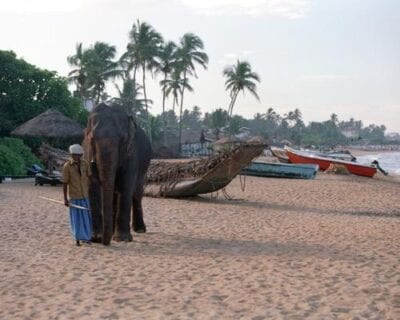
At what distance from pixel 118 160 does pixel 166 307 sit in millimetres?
3730

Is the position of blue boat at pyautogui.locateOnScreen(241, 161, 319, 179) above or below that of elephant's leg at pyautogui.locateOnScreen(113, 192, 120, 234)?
above

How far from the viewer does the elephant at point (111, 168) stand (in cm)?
814

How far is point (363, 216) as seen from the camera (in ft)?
44.5

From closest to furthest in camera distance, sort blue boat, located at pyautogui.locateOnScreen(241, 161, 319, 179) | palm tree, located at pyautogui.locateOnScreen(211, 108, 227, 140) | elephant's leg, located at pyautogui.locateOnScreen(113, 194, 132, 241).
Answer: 1. elephant's leg, located at pyautogui.locateOnScreen(113, 194, 132, 241)
2. blue boat, located at pyautogui.locateOnScreen(241, 161, 319, 179)
3. palm tree, located at pyautogui.locateOnScreen(211, 108, 227, 140)

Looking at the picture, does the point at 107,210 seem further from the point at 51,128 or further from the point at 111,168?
the point at 51,128

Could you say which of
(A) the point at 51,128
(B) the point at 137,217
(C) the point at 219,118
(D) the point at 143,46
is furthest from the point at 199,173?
(C) the point at 219,118

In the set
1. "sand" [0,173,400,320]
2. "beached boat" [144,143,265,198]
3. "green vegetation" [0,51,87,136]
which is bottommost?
"sand" [0,173,400,320]

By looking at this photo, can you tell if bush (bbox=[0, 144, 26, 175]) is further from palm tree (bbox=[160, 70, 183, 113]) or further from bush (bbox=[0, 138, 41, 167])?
palm tree (bbox=[160, 70, 183, 113])

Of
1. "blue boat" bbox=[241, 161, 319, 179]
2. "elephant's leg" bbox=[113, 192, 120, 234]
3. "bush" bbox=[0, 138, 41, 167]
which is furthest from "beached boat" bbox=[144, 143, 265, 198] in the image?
"bush" bbox=[0, 138, 41, 167]

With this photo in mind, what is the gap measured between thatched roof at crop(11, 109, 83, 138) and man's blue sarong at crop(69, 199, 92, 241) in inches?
447

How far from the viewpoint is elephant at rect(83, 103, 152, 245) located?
8.14 metres

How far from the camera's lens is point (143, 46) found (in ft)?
140

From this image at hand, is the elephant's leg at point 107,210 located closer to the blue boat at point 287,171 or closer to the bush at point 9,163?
the bush at point 9,163

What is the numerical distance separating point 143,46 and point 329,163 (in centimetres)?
1794
